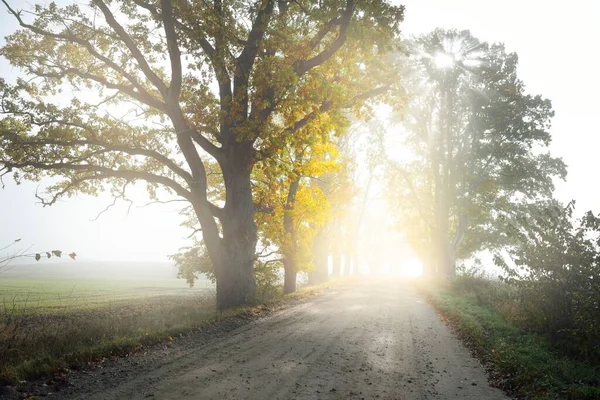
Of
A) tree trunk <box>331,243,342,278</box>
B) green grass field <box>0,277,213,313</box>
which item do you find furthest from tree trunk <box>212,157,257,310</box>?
tree trunk <box>331,243,342,278</box>

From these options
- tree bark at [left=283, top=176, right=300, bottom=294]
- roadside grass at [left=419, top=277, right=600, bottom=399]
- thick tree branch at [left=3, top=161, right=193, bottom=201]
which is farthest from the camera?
tree bark at [left=283, top=176, right=300, bottom=294]

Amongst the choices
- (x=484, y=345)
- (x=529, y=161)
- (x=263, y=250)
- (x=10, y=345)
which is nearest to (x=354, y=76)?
(x=263, y=250)

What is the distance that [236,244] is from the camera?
12250mm

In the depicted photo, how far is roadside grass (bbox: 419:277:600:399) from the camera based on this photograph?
5520 mm

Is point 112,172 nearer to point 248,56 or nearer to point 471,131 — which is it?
point 248,56

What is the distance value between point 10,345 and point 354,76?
12.0 meters

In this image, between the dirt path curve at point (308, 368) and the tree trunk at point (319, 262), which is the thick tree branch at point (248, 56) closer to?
the dirt path curve at point (308, 368)

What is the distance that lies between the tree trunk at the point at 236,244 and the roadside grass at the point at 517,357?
678 centimetres

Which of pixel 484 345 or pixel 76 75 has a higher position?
pixel 76 75

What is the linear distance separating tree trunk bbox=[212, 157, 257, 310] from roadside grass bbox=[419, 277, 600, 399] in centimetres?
678

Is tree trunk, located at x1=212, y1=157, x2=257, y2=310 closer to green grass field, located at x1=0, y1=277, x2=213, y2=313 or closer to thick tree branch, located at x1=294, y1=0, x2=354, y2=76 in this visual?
thick tree branch, located at x1=294, y1=0, x2=354, y2=76

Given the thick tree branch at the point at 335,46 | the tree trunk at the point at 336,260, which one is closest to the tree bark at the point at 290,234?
the thick tree branch at the point at 335,46

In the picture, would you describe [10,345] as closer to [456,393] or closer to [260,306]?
[260,306]

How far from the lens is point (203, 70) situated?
498 inches
